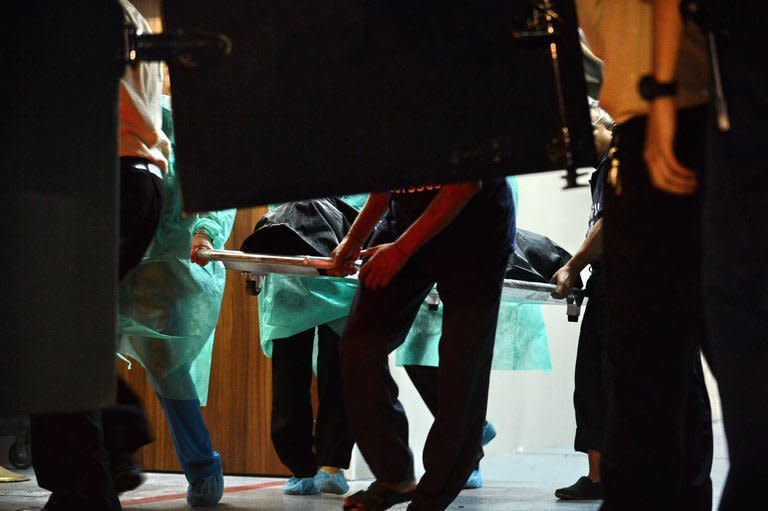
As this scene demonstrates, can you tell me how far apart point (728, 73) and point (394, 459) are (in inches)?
48.1

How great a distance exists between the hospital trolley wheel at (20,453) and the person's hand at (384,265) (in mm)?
2562

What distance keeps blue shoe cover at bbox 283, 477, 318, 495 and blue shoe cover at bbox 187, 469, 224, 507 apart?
13.1 inches

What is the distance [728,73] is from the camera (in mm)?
1203

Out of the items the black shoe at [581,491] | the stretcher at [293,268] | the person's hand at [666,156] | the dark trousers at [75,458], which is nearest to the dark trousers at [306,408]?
the stretcher at [293,268]

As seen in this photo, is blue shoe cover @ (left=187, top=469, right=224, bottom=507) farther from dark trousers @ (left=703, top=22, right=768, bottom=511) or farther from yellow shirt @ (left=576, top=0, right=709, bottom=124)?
dark trousers @ (left=703, top=22, right=768, bottom=511)

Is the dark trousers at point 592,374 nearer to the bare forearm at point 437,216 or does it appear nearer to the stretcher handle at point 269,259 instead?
the stretcher handle at point 269,259

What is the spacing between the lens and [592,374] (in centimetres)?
322

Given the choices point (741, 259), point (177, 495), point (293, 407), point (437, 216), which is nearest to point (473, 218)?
point (437, 216)

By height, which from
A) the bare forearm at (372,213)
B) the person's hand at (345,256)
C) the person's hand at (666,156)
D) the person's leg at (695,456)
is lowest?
the person's leg at (695,456)

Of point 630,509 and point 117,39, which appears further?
point 630,509

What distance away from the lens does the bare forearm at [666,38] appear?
49.3 inches

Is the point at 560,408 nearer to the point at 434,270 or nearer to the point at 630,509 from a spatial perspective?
the point at 434,270

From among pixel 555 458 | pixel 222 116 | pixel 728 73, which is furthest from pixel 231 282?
pixel 728 73

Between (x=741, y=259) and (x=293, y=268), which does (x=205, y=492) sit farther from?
(x=741, y=259)
